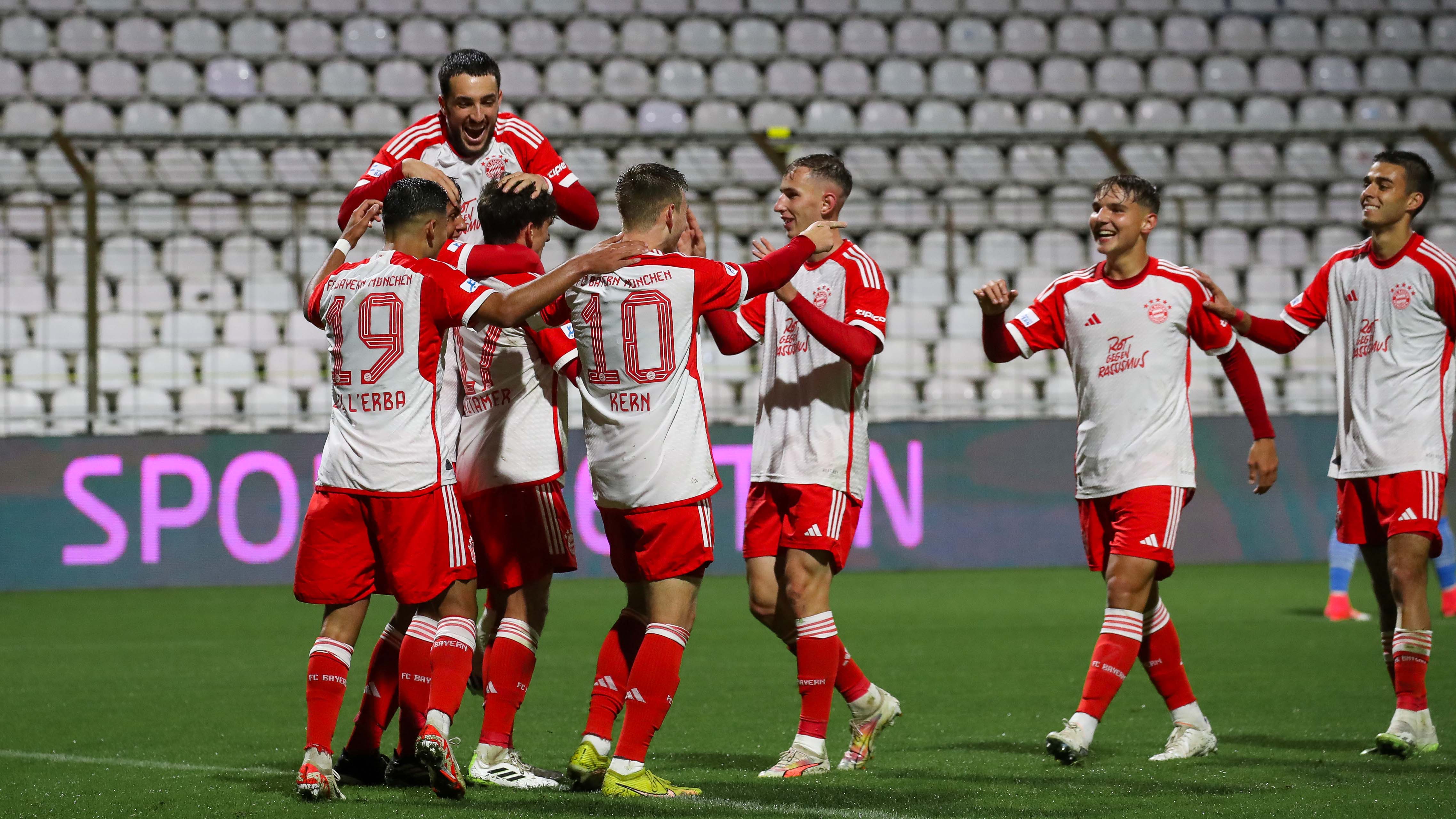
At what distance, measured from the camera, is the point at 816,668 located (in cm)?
512

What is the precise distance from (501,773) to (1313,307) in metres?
3.57

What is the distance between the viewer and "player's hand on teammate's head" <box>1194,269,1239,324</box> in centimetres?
538

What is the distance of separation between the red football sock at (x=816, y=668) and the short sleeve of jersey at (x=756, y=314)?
1.04 meters

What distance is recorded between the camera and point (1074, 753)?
500cm

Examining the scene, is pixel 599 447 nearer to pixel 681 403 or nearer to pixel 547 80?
pixel 681 403

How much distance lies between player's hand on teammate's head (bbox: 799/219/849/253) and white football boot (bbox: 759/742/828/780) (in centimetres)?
163

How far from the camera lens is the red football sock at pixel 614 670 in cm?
473

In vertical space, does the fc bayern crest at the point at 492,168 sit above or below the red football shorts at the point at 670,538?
above

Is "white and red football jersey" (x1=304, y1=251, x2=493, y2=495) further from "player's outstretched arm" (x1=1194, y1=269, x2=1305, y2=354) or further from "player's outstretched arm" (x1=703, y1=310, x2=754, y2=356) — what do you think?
"player's outstretched arm" (x1=1194, y1=269, x2=1305, y2=354)

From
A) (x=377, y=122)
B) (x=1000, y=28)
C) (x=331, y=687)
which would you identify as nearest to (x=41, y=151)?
(x=377, y=122)

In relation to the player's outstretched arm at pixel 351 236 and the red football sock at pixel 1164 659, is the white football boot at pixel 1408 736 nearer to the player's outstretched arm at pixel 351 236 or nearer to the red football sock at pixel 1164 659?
the red football sock at pixel 1164 659

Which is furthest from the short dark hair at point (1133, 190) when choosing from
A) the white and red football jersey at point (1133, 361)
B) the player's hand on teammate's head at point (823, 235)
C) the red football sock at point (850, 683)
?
the red football sock at point (850, 683)

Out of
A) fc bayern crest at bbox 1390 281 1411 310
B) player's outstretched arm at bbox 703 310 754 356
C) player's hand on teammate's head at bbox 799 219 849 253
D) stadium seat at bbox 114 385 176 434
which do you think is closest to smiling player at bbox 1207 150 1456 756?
fc bayern crest at bbox 1390 281 1411 310


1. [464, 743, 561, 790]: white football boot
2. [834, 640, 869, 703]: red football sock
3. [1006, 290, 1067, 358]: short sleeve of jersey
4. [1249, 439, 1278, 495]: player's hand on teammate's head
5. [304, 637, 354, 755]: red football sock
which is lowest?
[464, 743, 561, 790]: white football boot
